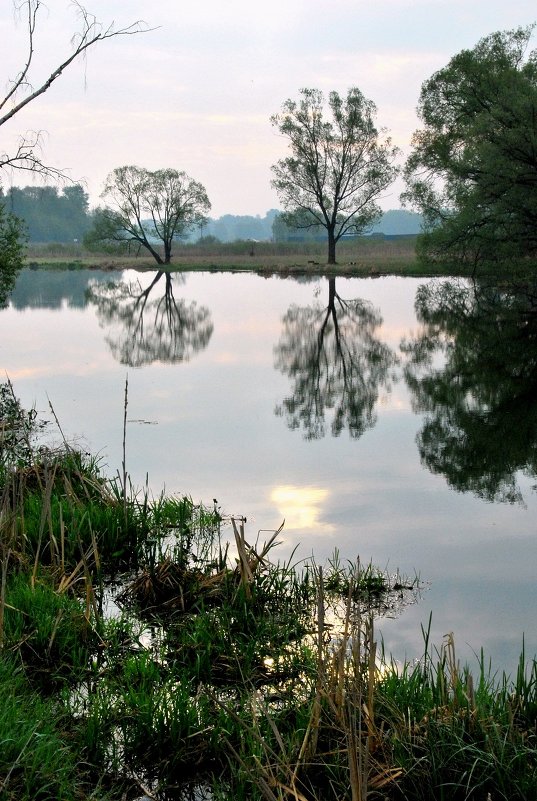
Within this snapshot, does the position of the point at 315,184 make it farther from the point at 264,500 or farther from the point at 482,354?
the point at 264,500

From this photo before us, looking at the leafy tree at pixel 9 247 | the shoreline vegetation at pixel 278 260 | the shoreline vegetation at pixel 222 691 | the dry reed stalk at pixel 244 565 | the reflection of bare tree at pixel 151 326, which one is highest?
the shoreline vegetation at pixel 278 260

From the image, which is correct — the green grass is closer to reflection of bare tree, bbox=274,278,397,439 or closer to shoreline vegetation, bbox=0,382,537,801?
shoreline vegetation, bbox=0,382,537,801

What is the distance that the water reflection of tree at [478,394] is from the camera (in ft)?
40.8

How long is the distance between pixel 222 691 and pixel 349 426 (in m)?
10.4

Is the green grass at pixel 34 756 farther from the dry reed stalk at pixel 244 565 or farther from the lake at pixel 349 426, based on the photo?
the lake at pixel 349 426

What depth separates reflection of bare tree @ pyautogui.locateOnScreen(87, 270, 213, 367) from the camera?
26391mm

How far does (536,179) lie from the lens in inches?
1394

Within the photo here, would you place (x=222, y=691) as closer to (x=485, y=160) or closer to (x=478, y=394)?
(x=478, y=394)

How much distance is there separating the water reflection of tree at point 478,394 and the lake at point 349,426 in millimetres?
53

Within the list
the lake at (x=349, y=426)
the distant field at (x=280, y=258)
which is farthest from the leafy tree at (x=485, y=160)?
the distant field at (x=280, y=258)

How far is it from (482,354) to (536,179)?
15.4 m

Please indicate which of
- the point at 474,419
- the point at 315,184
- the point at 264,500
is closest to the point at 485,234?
the point at 474,419

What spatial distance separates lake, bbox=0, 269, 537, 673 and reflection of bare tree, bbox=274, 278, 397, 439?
83 mm

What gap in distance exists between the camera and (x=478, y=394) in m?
18.0
